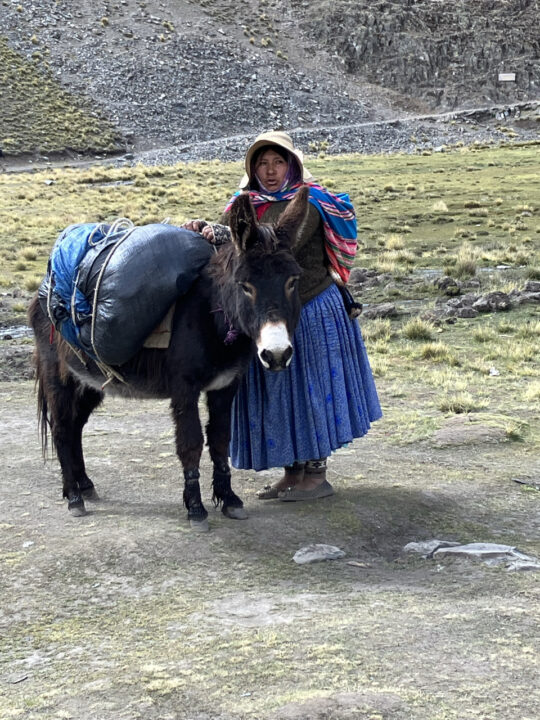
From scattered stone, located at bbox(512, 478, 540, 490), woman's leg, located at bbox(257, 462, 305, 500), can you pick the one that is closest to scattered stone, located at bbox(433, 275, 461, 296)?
scattered stone, located at bbox(512, 478, 540, 490)

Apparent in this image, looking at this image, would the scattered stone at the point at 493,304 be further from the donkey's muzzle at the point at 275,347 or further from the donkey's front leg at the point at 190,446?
the donkey's muzzle at the point at 275,347

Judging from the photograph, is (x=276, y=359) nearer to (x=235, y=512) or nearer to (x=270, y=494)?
(x=235, y=512)

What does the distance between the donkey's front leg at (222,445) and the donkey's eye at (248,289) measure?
2.73 ft

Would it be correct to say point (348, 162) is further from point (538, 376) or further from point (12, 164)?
point (538, 376)

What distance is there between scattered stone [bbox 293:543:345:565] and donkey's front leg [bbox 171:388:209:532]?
0.61m

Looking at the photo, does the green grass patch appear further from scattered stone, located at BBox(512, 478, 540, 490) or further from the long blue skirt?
scattered stone, located at BBox(512, 478, 540, 490)

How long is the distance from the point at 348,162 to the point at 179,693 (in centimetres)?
3724

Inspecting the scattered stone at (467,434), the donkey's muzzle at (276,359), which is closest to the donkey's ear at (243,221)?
the donkey's muzzle at (276,359)

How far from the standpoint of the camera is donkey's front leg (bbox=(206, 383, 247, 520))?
4938 mm

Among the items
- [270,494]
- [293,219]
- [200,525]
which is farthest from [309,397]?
[293,219]

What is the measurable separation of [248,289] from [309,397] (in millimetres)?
1082

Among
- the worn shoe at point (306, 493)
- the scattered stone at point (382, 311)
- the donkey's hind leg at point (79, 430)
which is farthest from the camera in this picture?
the scattered stone at point (382, 311)

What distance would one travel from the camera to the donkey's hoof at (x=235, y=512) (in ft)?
16.1

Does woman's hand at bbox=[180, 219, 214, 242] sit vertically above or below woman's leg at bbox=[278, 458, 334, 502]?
above
